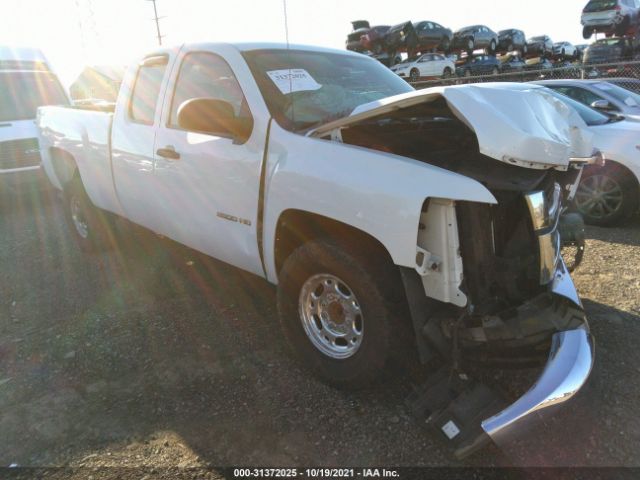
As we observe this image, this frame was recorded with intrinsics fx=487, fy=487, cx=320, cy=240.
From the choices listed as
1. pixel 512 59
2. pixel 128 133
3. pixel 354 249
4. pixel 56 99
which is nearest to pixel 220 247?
pixel 354 249

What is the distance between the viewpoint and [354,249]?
103 inches

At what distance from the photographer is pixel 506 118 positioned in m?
2.21

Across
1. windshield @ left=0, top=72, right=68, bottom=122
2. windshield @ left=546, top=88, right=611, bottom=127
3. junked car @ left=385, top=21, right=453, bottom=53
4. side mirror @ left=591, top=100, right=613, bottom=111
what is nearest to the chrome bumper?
windshield @ left=546, top=88, right=611, bottom=127

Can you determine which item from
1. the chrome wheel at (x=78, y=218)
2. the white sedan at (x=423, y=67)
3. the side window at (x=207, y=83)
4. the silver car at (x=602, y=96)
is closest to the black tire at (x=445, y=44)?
the white sedan at (x=423, y=67)

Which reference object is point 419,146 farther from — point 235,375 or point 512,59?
point 512,59

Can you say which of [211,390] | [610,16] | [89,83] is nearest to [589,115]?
[211,390]

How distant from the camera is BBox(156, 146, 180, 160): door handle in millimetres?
3561

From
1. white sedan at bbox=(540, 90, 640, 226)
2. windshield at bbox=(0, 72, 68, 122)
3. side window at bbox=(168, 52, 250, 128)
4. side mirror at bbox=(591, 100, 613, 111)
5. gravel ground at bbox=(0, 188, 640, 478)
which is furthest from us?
windshield at bbox=(0, 72, 68, 122)

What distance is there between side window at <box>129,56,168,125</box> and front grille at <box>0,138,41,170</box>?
5281mm

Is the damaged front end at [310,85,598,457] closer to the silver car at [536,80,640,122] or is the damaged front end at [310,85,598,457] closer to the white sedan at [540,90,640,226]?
the white sedan at [540,90,640,226]

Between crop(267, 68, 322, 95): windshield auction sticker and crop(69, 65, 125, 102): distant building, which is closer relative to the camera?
crop(267, 68, 322, 95): windshield auction sticker

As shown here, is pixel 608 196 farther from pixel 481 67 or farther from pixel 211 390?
pixel 481 67

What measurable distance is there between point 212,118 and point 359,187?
1156 millimetres

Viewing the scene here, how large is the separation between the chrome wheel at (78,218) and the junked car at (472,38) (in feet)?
87.1
